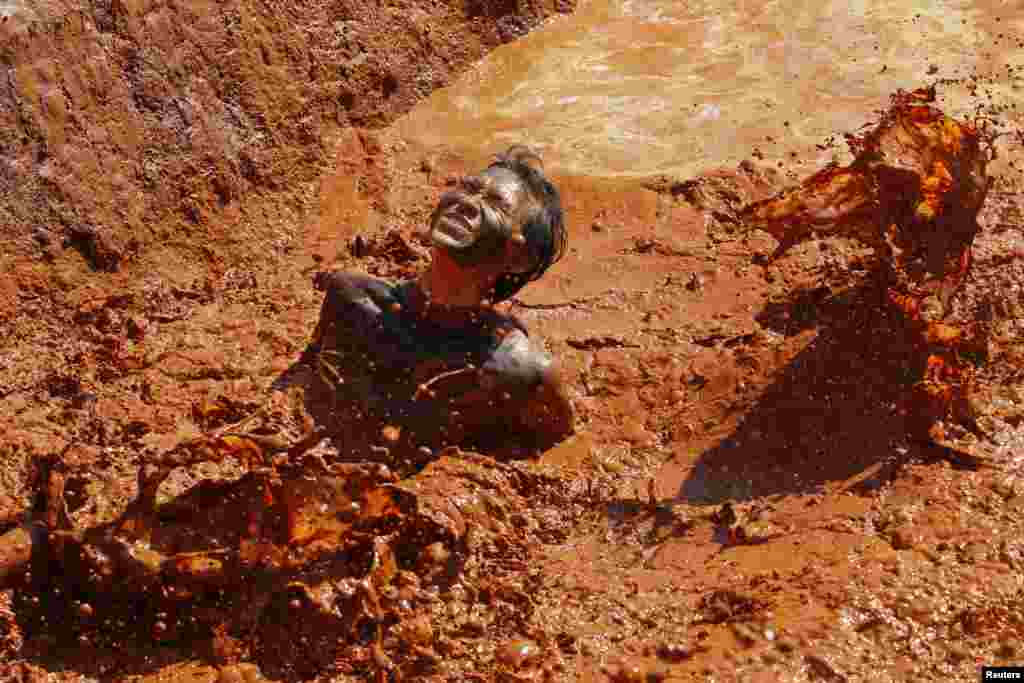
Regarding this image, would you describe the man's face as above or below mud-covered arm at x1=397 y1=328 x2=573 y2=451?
above

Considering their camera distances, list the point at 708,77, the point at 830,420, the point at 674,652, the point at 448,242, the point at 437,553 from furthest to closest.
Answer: the point at 708,77, the point at 830,420, the point at 448,242, the point at 437,553, the point at 674,652

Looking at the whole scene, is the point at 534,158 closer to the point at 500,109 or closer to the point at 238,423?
the point at 238,423

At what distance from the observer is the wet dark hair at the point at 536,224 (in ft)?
16.5

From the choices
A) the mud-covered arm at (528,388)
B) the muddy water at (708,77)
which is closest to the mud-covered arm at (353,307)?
the mud-covered arm at (528,388)

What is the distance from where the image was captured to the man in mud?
498 centimetres

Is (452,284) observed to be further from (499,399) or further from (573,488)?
(573,488)

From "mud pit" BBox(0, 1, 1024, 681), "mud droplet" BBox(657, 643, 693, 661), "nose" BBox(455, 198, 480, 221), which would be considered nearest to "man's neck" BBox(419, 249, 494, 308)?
"nose" BBox(455, 198, 480, 221)

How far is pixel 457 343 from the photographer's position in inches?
201

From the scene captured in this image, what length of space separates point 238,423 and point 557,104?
10.3 ft

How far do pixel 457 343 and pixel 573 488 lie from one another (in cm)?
61

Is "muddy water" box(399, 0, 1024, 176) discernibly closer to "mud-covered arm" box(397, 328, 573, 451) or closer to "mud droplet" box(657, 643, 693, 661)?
"mud-covered arm" box(397, 328, 573, 451)

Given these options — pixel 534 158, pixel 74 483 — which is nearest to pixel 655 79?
pixel 534 158

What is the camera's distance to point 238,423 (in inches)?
196

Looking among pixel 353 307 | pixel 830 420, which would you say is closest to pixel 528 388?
pixel 353 307
